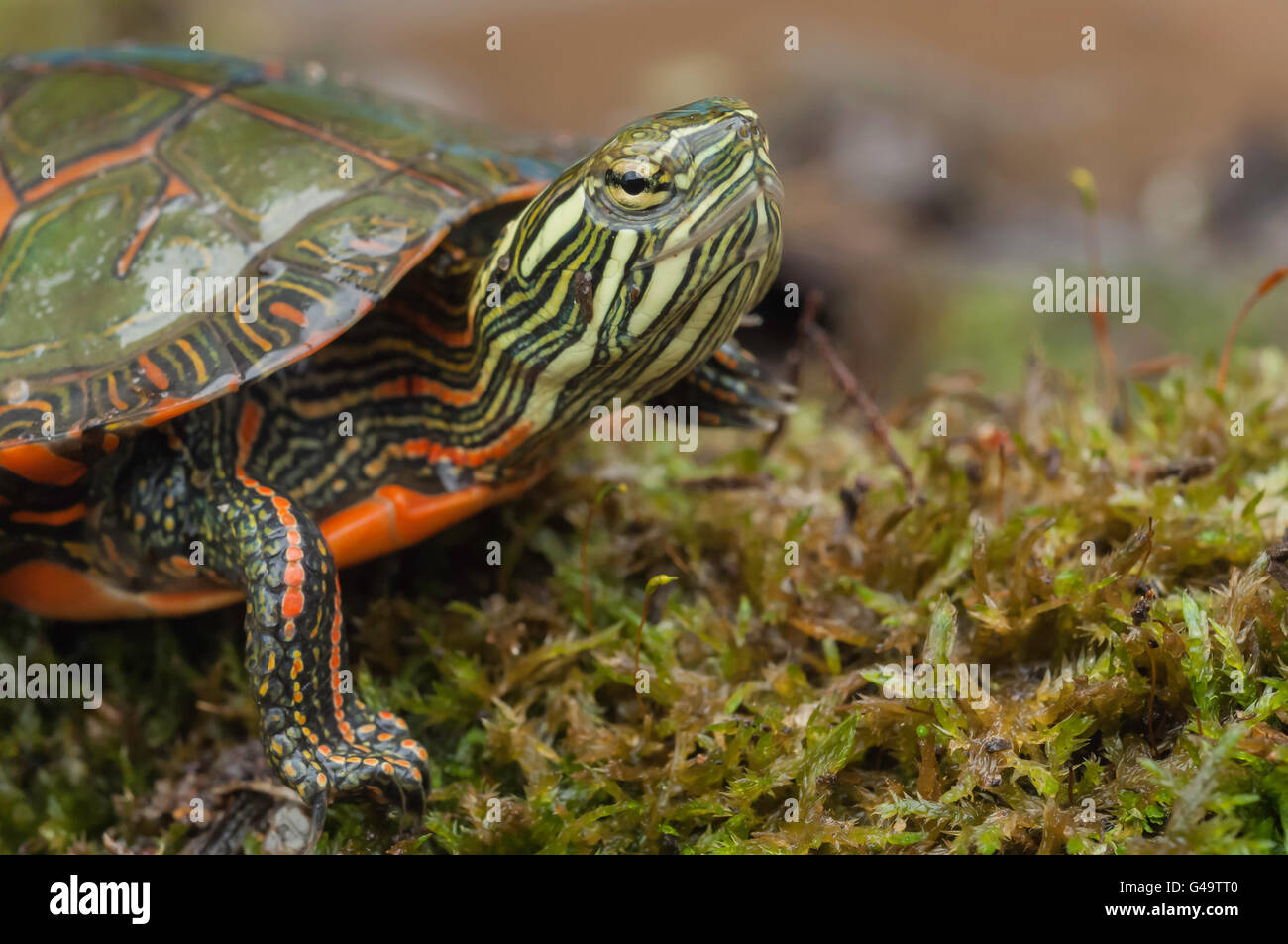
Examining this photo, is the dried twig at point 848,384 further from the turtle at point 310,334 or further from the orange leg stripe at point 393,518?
the orange leg stripe at point 393,518

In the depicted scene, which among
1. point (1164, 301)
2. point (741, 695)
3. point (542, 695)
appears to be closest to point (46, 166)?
point (542, 695)

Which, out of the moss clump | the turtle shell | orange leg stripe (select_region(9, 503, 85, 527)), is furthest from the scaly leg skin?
orange leg stripe (select_region(9, 503, 85, 527))

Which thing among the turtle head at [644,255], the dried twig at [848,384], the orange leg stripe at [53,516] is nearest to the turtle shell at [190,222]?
the orange leg stripe at [53,516]

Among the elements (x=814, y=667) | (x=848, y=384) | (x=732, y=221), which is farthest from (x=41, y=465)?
(x=848, y=384)

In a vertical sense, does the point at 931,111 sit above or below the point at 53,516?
above

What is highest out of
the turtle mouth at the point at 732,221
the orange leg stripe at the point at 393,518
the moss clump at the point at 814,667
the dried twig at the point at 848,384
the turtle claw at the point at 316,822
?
the turtle mouth at the point at 732,221

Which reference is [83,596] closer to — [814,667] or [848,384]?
[814,667]
